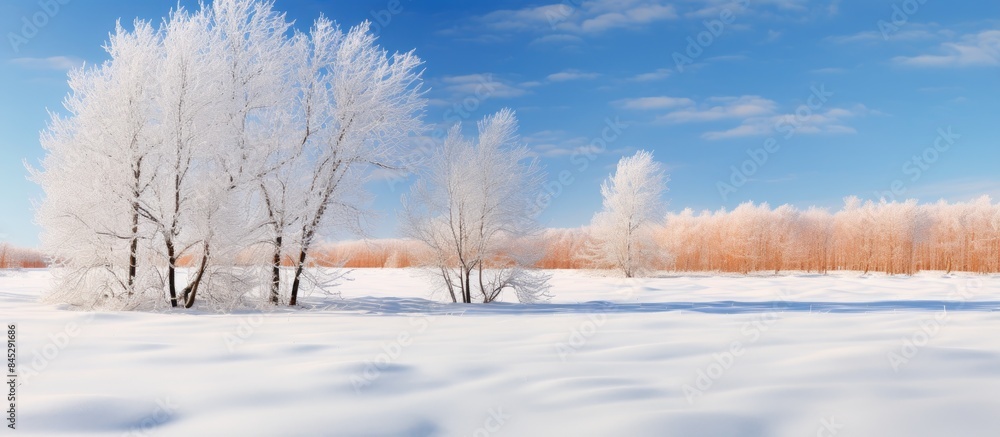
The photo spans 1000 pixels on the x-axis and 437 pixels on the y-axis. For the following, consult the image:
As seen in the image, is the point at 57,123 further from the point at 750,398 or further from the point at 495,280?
the point at 750,398

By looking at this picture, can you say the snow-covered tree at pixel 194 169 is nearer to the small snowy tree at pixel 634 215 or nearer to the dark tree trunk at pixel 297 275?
the dark tree trunk at pixel 297 275

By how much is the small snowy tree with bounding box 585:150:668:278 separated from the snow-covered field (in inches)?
887

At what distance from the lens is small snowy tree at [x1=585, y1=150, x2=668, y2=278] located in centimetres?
3222

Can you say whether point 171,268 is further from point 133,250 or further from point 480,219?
point 480,219

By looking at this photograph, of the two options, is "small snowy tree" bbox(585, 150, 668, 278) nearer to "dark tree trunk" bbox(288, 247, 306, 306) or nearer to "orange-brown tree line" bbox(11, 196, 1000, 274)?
"orange-brown tree line" bbox(11, 196, 1000, 274)

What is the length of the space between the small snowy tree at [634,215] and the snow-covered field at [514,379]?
2252 centimetres

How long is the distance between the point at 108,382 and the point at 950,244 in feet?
169

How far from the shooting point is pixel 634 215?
106 feet

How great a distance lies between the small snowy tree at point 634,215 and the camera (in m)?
32.2

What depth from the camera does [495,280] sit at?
16.5 metres

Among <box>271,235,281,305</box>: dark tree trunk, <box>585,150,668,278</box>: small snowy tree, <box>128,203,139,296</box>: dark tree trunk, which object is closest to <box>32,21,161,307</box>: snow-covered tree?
<box>128,203,139,296</box>: dark tree trunk

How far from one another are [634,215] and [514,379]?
2756cm

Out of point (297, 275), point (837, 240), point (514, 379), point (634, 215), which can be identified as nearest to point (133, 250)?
point (297, 275)

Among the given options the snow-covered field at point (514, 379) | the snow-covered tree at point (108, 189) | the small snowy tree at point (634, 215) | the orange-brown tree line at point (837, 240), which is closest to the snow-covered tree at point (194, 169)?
the snow-covered tree at point (108, 189)
